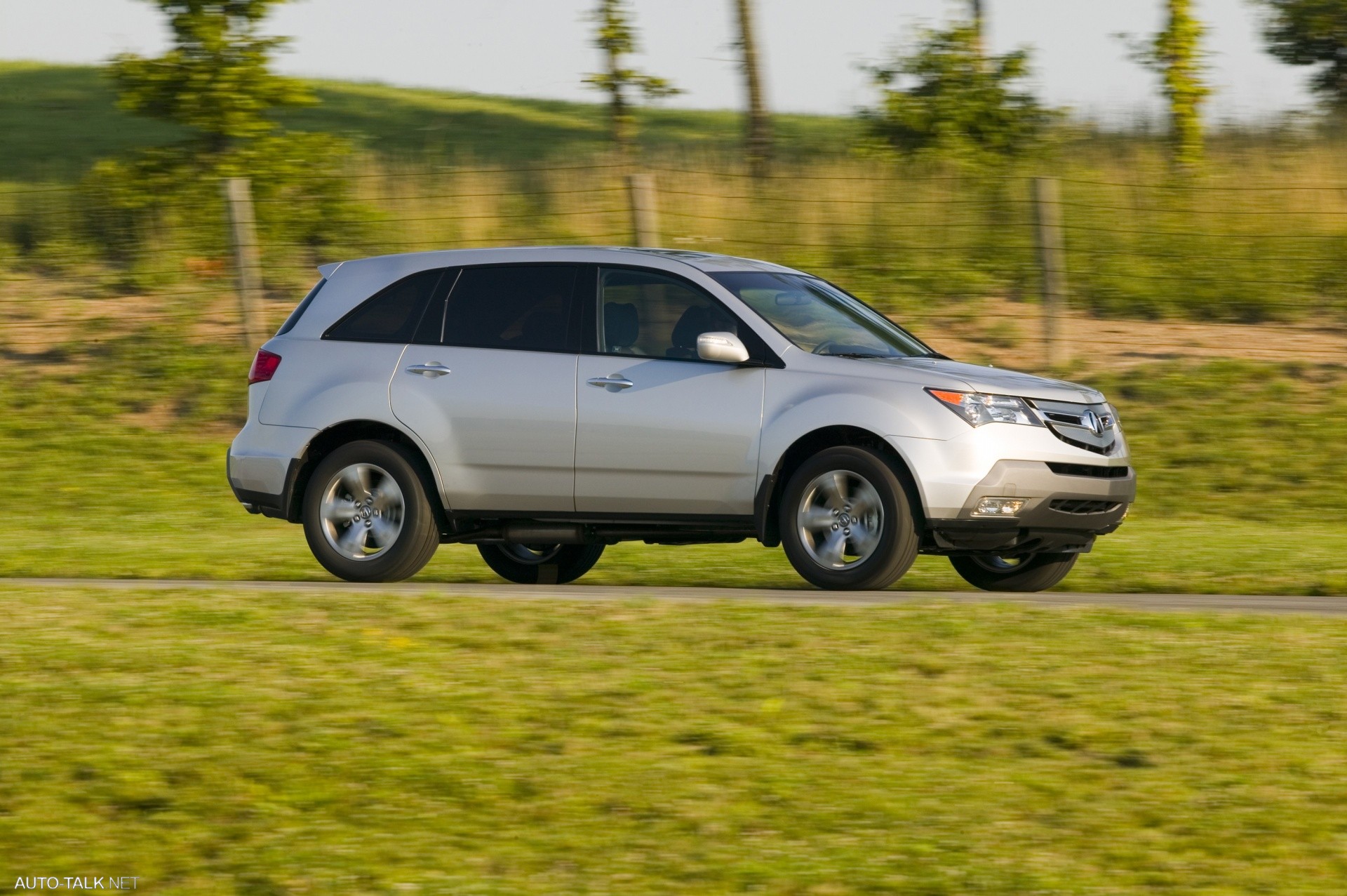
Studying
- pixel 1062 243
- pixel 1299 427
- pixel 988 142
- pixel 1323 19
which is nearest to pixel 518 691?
pixel 1299 427

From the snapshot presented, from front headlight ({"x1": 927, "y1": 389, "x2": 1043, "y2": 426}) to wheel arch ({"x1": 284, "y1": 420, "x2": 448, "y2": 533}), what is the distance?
8.96ft

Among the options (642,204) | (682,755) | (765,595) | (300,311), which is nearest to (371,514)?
(300,311)

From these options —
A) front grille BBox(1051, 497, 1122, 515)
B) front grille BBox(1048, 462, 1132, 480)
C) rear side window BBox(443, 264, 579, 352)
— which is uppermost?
rear side window BBox(443, 264, 579, 352)

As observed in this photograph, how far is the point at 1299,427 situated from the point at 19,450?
461 inches

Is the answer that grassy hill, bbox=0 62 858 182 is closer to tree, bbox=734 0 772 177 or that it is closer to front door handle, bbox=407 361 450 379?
tree, bbox=734 0 772 177

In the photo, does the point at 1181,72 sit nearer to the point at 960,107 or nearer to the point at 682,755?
the point at 960,107

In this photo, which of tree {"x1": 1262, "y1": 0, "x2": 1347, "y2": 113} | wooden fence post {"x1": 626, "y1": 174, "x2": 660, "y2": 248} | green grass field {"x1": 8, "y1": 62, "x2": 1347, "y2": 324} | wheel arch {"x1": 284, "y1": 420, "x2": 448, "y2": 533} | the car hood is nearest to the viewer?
the car hood

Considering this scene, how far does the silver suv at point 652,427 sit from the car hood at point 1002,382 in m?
0.02

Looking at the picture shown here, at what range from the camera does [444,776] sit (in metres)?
5.82

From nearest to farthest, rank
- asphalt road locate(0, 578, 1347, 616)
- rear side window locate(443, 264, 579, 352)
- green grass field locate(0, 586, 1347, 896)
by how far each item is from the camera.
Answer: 1. green grass field locate(0, 586, 1347, 896)
2. asphalt road locate(0, 578, 1347, 616)
3. rear side window locate(443, 264, 579, 352)

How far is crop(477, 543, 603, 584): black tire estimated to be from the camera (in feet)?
37.0

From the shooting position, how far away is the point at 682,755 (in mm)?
5988

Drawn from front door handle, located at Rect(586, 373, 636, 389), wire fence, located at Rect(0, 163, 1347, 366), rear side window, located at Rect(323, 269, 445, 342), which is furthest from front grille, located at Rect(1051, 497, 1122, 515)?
wire fence, located at Rect(0, 163, 1347, 366)

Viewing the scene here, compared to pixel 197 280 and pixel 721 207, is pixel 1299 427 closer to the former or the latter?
pixel 721 207
